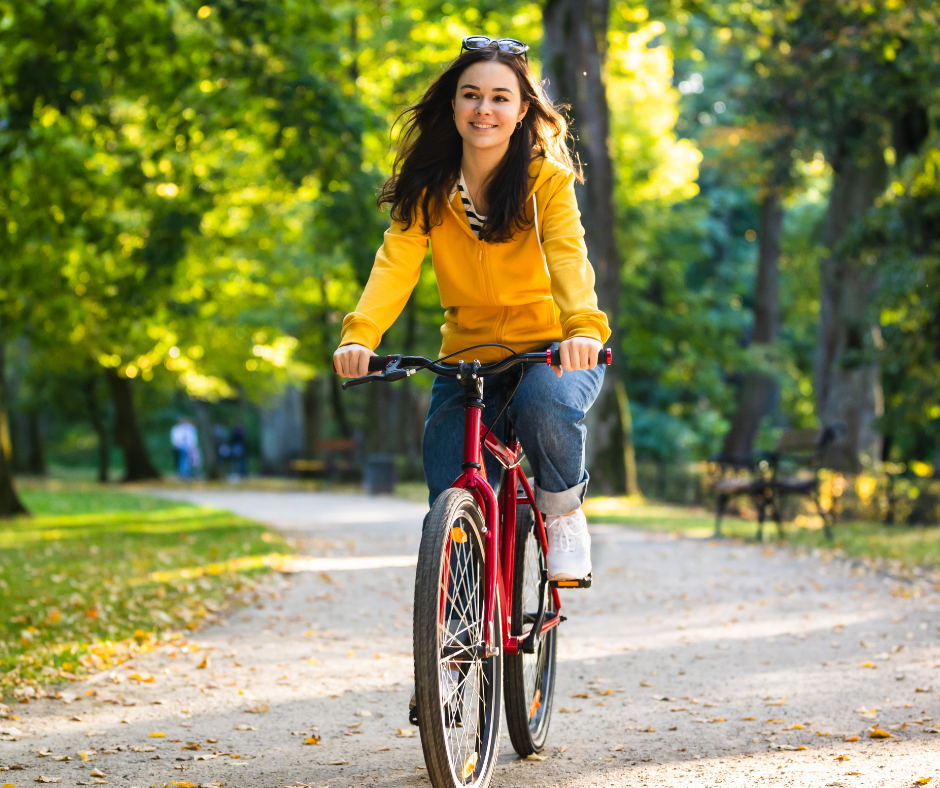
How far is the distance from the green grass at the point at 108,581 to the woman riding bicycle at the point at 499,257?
2.77 m

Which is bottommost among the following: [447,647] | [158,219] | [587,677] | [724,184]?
[587,677]

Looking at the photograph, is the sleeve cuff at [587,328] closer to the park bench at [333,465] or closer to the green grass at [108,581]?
the green grass at [108,581]

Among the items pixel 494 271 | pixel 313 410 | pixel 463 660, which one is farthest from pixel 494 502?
pixel 313 410

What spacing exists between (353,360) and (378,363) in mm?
96

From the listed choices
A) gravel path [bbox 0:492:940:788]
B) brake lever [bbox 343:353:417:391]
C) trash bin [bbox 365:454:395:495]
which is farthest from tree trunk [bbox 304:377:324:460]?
brake lever [bbox 343:353:417:391]

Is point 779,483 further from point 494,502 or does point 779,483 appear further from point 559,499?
point 494,502

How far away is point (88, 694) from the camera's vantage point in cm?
497

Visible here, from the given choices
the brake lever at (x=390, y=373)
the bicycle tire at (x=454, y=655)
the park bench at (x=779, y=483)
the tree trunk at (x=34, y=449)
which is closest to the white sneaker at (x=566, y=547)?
the bicycle tire at (x=454, y=655)

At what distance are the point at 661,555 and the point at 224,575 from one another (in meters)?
4.18

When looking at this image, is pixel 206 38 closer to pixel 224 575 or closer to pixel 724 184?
pixel 224 575

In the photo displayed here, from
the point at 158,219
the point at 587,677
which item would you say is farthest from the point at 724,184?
the point at 587,677

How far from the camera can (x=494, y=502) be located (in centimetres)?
350

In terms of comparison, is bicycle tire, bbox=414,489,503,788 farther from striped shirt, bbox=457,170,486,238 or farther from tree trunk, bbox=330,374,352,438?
tree trunk, bbox=330,374,352,438

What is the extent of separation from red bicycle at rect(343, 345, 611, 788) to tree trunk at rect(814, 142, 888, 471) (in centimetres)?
1421
